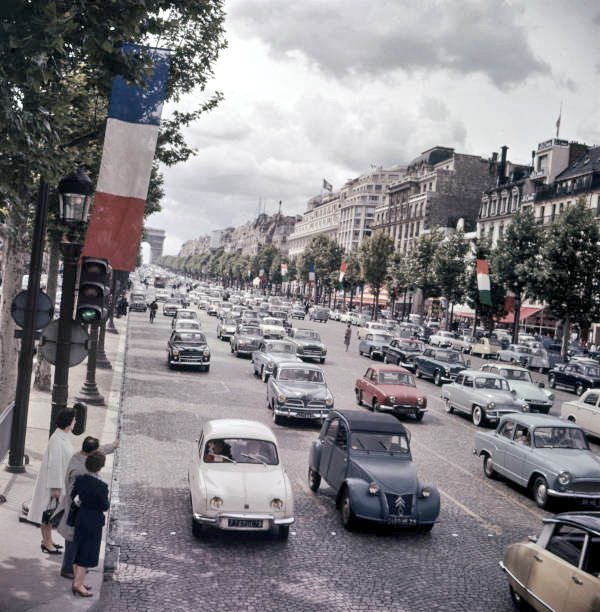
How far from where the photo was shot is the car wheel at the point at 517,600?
8.51 meters

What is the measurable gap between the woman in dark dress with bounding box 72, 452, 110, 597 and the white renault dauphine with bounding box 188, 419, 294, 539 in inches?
95.6

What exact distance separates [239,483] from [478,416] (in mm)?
13214

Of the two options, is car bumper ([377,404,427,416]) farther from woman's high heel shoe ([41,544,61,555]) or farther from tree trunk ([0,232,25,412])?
woman's high heel shoe ([41,544,61,555])

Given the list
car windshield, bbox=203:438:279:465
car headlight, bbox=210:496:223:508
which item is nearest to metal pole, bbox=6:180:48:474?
car windshield, bbox=203:438:279:465

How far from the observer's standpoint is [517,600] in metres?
8.62

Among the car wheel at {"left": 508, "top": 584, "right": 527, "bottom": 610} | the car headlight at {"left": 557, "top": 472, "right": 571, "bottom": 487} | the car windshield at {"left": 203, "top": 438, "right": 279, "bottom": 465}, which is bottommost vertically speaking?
the car wheel at {"left": 508, "top": 584, "right": 527, "bottom": 610}

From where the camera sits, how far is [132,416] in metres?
18.8

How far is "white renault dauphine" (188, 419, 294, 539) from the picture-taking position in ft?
32.8

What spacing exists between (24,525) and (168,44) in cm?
1109

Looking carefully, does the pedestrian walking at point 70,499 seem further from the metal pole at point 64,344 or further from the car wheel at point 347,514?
the car wheel at point 347,514

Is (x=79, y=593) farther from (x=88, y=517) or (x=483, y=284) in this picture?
(x=483, y=284)

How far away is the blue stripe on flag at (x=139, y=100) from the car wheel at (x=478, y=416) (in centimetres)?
1474

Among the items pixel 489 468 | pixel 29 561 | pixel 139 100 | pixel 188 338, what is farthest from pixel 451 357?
pixel 29 561

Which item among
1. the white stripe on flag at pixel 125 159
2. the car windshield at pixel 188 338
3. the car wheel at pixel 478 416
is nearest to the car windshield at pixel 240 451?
the white stripe on flag at pixel 125 159
